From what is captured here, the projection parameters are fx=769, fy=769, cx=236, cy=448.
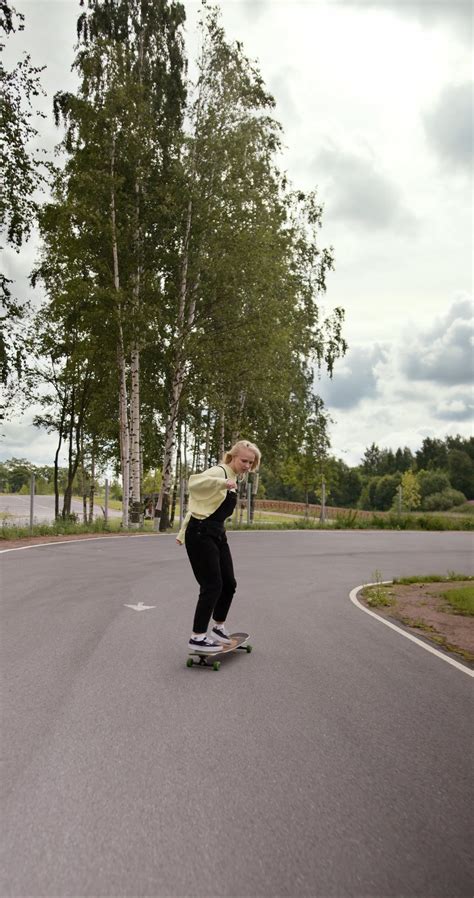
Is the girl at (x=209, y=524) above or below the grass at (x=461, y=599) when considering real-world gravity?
above

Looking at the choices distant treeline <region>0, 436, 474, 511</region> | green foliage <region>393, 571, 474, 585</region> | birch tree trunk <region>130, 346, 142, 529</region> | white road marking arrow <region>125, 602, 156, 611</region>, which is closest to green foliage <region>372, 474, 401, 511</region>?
distant treeline <region>0, 436, 474, 511</region>

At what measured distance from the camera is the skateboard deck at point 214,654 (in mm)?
6457

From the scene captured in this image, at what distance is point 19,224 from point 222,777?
1768 centimetres

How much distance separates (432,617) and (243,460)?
196 inches

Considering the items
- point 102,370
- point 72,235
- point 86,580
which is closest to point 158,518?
point 102,370

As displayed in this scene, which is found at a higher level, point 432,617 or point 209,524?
point 209,524

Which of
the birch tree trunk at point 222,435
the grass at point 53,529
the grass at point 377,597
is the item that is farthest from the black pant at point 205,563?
the birch tree trunk at point 222,435

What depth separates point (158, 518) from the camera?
28281mm

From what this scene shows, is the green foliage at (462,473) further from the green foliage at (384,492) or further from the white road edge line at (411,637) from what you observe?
the white road edge line at (411,637)

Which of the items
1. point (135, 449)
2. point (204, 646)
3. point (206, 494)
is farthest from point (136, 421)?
point (204, 646)

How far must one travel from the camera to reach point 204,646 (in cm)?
648

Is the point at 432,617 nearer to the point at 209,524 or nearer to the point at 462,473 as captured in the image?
the point at 209,524

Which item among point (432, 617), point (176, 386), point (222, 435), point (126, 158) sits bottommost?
point (432, 617)

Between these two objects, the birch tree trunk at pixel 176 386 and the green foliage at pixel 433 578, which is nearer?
the green foliage at pixel 433 578
